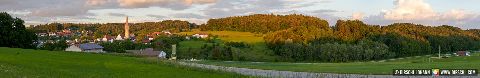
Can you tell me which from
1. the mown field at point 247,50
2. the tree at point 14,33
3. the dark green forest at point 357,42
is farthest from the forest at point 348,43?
the tree at point 14,33

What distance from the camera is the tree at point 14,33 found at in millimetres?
72938

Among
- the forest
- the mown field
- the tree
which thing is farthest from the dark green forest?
the tree

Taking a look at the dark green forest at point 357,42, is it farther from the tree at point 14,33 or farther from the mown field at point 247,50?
the tree at point 14,33

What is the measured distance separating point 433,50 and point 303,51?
175 feet

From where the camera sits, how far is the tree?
7294 cm

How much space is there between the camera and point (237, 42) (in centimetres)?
15088

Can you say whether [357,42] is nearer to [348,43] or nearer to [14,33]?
[348,43]

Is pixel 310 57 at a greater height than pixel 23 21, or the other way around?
pixel 23 21

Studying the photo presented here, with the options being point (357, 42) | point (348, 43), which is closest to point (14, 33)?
point (348, 43)

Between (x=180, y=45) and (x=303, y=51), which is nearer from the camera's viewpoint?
(x=303, y=51)

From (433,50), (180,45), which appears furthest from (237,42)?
(433,50)

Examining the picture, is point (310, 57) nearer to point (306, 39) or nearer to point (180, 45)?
point (306, 39)

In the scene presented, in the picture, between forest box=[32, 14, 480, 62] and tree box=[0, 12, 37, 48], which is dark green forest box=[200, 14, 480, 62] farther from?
tree box=[0, 12, 37, 48]

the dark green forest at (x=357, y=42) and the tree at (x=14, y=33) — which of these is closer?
the tree at (x=14, y=33)
